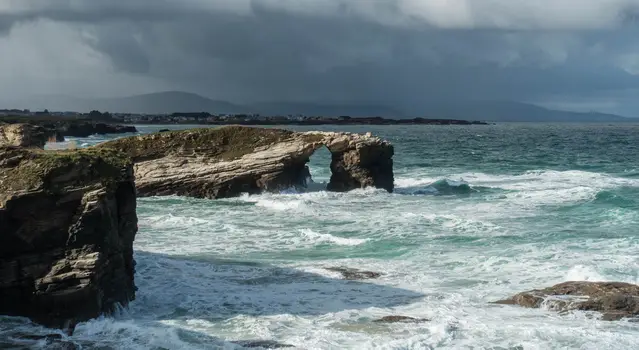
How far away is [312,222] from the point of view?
2698cm

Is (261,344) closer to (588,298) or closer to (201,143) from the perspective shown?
(588,298)

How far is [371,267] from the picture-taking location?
1898cm

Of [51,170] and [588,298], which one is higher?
[51,170]

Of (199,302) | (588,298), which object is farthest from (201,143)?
(588,298)

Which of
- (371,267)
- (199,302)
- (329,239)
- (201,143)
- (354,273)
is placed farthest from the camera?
(201,143)

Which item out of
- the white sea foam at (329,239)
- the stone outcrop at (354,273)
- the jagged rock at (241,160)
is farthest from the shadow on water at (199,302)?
the jagged rock at (241,160)

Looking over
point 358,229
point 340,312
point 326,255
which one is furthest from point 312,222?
point 340,312

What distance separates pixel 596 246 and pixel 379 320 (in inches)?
424

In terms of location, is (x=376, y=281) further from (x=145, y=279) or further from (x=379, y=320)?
(x=145, y=279)

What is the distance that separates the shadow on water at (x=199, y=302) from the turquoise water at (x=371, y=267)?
0.04 m

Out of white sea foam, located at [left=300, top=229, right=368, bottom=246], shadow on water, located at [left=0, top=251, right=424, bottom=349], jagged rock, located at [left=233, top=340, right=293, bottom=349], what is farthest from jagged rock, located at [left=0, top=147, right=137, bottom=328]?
white sea foam, located at [left=300, top=229, right=368, bottom=246]

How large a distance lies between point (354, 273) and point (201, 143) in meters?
20.5

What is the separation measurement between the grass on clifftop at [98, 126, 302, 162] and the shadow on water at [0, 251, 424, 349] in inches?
669

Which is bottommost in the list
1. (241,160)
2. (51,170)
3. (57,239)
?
(241,160)
